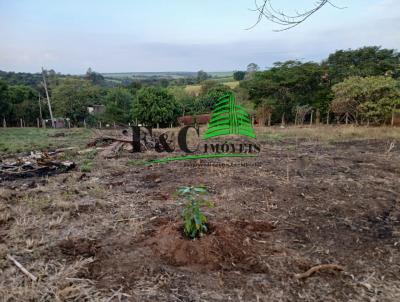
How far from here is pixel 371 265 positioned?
2.36 m

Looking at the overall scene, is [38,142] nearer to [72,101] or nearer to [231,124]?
[231,124]

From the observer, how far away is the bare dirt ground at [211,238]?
208 cm

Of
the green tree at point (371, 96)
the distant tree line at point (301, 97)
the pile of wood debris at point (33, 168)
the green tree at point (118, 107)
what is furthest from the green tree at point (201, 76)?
the pile of wood debris at point (33, 168)

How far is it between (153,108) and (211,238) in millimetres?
17693

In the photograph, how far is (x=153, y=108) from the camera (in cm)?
1961

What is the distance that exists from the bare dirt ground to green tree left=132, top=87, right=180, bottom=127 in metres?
14.8

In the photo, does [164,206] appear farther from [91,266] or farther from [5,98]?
[5,98]

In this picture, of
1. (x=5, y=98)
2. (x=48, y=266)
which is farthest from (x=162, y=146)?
(x=5, y=98)

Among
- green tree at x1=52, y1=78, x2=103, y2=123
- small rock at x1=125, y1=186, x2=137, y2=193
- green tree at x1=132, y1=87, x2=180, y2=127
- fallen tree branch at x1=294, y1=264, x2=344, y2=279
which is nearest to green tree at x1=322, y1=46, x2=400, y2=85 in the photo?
green tree at x1=132, y1=87, x2=180, y2=127

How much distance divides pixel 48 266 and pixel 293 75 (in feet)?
→ 50.9

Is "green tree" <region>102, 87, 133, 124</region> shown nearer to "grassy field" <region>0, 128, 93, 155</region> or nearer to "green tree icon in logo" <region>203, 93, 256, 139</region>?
"grassy field" <region>0, 128, 93, 155</region>

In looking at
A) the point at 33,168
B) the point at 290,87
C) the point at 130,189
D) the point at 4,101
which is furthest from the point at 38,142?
the point at 4,101

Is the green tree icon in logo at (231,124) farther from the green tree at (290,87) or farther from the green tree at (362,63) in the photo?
the green tree at (362,63)

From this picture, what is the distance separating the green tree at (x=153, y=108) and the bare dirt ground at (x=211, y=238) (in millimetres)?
14751
